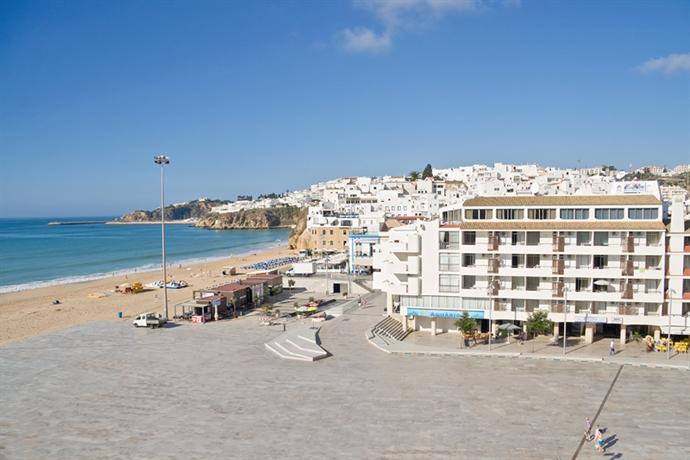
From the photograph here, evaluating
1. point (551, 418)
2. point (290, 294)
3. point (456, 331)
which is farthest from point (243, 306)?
point (551, 418)

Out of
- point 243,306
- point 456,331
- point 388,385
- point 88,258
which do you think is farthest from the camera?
point 88,258

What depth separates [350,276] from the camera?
2381 inches

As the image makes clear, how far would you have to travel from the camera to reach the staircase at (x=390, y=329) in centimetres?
3622

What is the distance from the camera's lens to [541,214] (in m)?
35.4

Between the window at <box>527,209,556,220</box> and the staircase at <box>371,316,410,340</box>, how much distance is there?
12593 mm

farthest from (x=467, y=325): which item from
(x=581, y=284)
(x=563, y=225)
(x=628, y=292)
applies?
(x=628, y=292)

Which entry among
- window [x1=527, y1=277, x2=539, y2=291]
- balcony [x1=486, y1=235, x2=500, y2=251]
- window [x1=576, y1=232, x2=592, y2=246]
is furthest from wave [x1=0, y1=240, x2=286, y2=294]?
window [x1=576, y1=232, x2=592, y2=246]

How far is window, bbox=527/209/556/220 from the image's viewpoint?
35188mm

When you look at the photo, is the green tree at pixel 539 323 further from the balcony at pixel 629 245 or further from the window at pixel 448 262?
the balcony at pixel 629 245

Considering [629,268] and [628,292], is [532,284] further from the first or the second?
[629,268]

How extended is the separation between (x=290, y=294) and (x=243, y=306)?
796cm

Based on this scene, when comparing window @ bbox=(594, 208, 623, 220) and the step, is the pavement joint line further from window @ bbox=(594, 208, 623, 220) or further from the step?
the step

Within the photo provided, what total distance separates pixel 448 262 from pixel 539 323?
7.40 meters

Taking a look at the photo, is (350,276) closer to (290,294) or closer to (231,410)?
(290,294)
